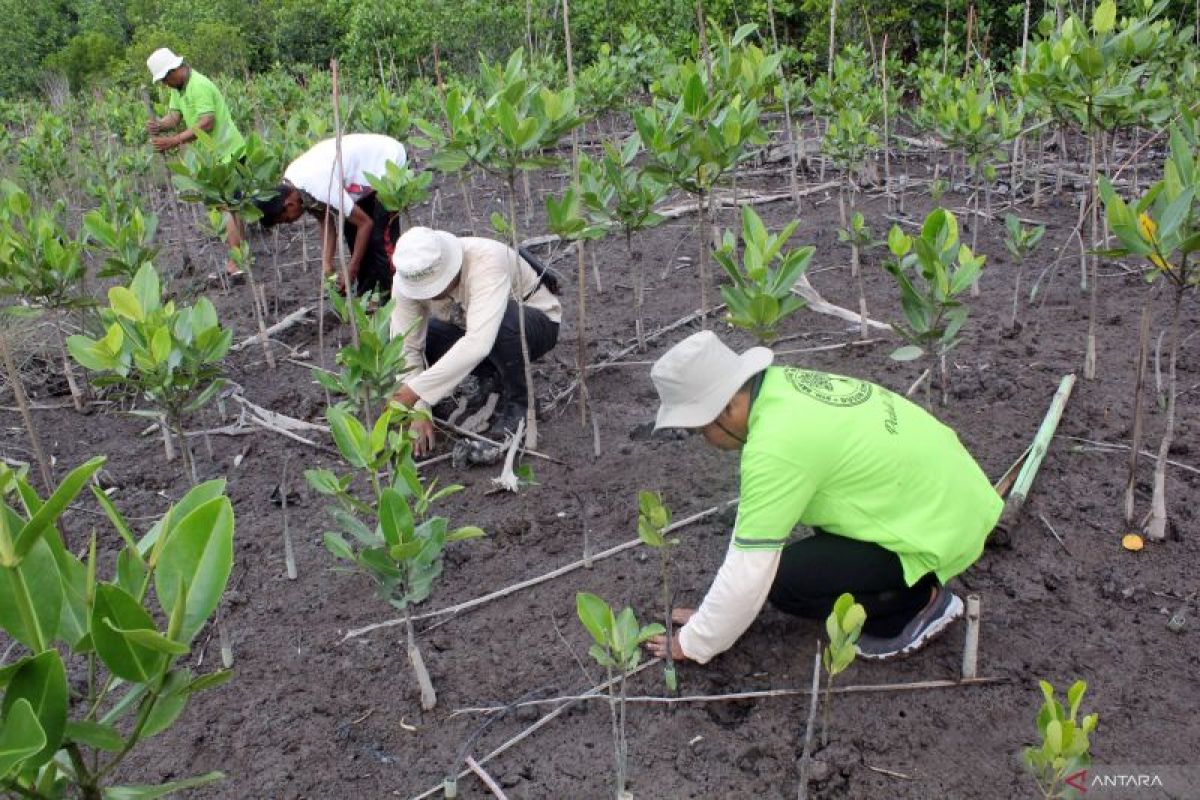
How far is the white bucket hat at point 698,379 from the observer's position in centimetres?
228

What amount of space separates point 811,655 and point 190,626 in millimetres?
1817

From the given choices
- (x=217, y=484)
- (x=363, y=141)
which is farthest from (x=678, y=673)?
(x=363, y=141)

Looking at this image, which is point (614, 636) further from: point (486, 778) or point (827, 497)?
point (827, 497)

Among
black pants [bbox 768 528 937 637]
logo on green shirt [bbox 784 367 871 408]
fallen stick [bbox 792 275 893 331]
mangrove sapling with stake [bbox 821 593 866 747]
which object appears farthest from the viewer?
fallen stick [bbox 792 275 893 331]

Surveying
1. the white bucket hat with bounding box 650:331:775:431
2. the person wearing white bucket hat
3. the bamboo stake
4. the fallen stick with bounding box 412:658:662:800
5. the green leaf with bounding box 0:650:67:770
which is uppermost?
the person wearing white bucket hat

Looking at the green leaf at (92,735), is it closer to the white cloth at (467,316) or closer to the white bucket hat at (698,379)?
the white bucket hat at (698,379)

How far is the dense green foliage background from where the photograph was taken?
42.5 feet

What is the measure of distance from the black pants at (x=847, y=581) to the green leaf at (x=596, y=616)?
0.67 meters

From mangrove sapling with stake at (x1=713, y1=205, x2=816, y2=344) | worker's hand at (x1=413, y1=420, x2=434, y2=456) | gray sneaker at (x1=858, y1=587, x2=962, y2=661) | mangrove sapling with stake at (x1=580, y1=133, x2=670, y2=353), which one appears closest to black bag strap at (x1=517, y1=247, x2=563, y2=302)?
mangrove sapling with stake at (x1=580, y1=133, x2=670, y2=353)

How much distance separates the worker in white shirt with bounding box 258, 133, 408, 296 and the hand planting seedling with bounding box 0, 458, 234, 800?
12.7ft

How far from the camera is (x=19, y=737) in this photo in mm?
1031

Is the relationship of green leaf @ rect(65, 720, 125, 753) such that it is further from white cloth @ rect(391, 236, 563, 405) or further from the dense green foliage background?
the dense green foliage background

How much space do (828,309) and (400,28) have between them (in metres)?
15.3

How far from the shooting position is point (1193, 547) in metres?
2.88
